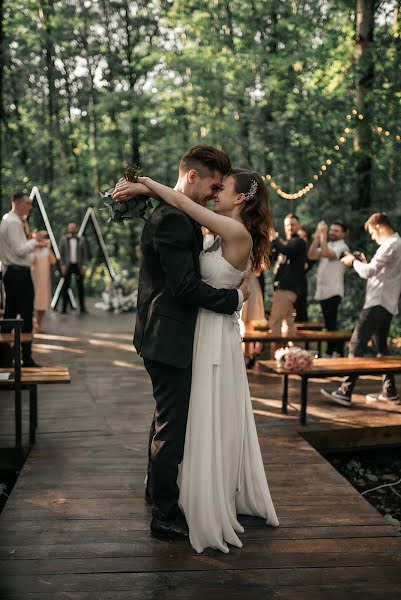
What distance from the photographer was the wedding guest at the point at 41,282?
1291 centimetres

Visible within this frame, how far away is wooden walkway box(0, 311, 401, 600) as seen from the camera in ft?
11.1

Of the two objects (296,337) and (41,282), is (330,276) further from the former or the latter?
(41,282)

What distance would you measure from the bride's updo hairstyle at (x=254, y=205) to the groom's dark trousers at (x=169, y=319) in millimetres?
323

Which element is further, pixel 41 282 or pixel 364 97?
pixel 41 282

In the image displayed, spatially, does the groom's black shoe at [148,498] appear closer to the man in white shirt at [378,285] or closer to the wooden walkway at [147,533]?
the wooden walkway at [147,533]

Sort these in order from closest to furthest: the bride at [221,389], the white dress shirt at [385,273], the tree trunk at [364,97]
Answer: the bride at [221,389]
the white dress shirt at [385,273]
the tree trunk at [364,97]

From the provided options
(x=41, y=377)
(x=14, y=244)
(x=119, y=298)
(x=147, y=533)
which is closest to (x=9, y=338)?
(x=14, y=244)

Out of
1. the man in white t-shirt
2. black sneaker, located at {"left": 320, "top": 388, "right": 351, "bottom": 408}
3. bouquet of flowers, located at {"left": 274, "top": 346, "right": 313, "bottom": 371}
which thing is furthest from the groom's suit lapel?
the man in white t-shirt

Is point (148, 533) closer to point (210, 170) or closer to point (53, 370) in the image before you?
point (210, 170)

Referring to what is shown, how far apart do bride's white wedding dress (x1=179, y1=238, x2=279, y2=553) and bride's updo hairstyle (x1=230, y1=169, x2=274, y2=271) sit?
23 centimetres

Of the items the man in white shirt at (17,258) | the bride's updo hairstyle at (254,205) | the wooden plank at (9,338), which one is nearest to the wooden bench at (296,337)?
the wooden plank at (9,338)

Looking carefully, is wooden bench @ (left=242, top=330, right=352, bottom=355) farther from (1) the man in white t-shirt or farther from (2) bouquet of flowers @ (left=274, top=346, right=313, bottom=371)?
(2) bouquet of flowers @ (left=274, top=346, right=313, bottom=371)

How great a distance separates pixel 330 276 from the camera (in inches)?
389

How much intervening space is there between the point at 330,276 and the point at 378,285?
273 cm
